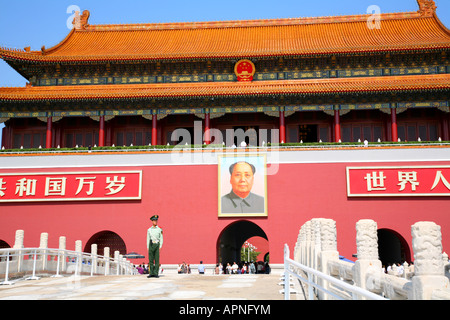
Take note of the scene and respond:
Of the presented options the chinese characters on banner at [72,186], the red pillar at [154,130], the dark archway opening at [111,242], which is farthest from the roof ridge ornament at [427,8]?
the dark archway opening at [111,242]

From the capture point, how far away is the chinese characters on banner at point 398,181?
20.1 metres

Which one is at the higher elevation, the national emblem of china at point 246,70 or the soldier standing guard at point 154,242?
the national emblem of china at point 246,70

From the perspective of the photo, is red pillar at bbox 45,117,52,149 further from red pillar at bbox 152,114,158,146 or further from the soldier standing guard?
the soldier standing guard

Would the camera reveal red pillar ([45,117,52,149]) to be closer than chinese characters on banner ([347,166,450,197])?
No

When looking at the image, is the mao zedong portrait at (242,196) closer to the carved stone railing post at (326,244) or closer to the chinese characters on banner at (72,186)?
the chinese characters on banner at (72,186)

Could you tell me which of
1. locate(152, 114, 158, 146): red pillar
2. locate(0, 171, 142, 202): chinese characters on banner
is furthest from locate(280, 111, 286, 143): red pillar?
locate(0, 171, 142, 202): chinese characters on banner

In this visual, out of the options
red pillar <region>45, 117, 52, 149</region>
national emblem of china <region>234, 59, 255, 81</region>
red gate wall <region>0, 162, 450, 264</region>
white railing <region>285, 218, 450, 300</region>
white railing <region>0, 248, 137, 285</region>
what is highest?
national emblem of china <region>234, 59, 255, 81</region>

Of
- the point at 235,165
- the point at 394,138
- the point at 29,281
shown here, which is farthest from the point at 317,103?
the point at 29,281

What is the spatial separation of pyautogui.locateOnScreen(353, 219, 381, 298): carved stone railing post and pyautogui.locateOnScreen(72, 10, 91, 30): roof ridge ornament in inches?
1094

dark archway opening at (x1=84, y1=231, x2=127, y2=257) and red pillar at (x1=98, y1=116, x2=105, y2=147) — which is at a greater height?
red pillar at (x1=98, y1=116, x2=105, y2=147)

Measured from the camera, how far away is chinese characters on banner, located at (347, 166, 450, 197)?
20078 mm

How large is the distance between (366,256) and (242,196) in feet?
49.4

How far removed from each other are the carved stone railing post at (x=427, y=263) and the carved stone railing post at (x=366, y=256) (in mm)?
1198

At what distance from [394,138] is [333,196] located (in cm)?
426
